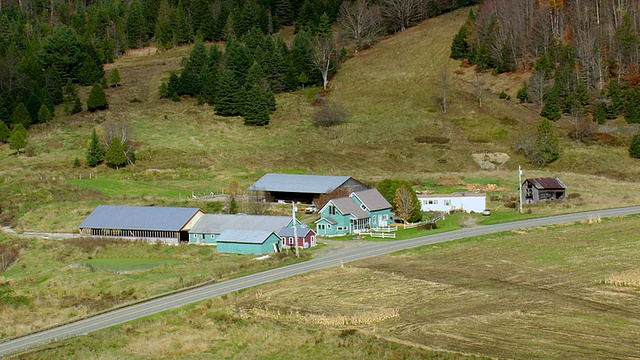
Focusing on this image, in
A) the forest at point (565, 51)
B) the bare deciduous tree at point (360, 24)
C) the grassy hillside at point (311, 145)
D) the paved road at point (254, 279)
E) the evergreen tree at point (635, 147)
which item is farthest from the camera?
the bare deciduous tree at point (360, 24)

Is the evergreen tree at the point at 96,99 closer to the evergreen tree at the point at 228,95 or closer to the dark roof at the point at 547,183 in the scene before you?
the evergreen tree at the point at 228,95

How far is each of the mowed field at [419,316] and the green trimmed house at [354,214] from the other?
1547 cm

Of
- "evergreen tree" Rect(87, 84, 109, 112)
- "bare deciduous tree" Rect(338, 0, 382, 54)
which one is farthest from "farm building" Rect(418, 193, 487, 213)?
"bare deciduous tree" Rect(338, 0, 382, 54)

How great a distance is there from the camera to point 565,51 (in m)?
130

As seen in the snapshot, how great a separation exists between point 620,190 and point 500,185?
13.7 m

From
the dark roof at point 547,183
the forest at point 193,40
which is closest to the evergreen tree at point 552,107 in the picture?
the dark roof at point 547,183

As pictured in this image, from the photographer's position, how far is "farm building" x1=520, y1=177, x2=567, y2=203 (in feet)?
297

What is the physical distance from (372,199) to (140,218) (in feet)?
77.3

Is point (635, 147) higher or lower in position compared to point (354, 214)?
higher

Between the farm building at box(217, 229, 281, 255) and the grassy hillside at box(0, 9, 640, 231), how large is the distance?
16560 millimetres

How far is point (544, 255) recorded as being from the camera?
63.3 metres

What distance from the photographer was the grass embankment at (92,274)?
5325cm

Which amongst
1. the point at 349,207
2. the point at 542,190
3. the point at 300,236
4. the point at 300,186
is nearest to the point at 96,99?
the point at 300,186

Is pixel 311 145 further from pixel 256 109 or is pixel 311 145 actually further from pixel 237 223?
pixel 237 223
